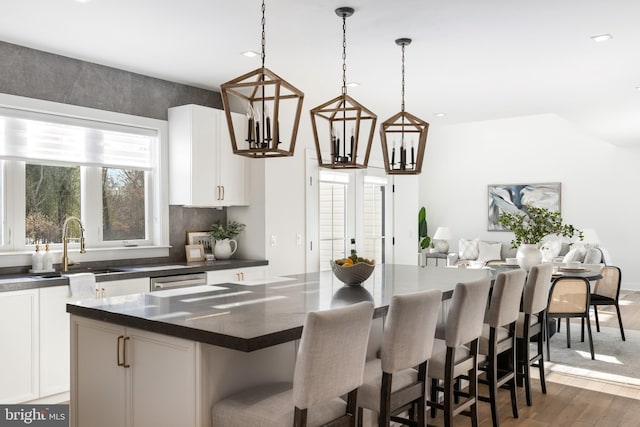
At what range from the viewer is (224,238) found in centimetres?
574

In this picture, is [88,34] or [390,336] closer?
[390,336]

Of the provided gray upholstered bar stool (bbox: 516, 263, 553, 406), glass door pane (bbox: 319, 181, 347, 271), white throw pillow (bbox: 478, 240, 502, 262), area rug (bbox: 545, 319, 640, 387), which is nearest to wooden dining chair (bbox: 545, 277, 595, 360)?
area rug (bbox: 545, 319, 640, 387)

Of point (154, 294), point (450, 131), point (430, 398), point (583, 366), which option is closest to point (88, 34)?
point (154, 294)

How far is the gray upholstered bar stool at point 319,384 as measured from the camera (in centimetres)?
197

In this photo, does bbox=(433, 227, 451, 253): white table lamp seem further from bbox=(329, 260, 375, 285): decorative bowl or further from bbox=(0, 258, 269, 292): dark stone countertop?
bbox=(329, 260, 375, 285): decorative bowl

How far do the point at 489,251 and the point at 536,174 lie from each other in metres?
1.75

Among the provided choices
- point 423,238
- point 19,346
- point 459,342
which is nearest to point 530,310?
point 459,342

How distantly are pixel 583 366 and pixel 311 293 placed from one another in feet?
10.5

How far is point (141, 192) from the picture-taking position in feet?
17.3

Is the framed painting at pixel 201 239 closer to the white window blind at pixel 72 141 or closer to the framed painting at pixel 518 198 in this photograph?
the white window blind at pixel 72 141

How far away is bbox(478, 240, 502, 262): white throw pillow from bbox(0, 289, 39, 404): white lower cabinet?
7.97 metres

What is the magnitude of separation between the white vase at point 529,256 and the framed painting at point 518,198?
5734mm

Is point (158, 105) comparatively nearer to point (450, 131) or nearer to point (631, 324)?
point (631, 324)

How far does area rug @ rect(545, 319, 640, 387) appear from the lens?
477 centimetres
